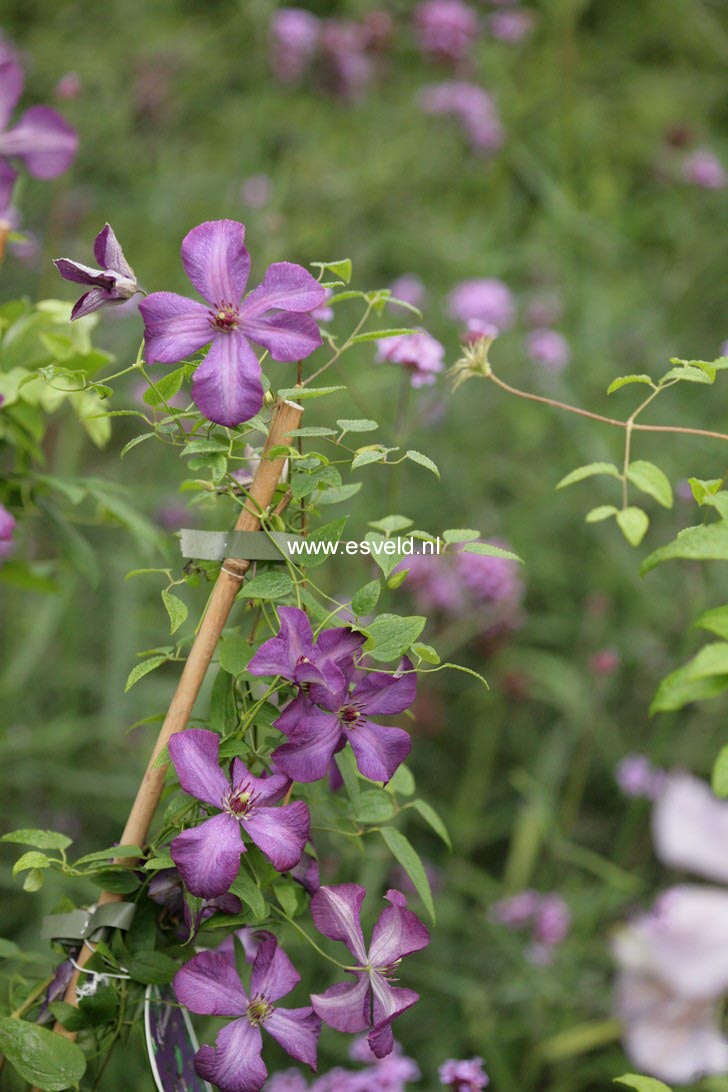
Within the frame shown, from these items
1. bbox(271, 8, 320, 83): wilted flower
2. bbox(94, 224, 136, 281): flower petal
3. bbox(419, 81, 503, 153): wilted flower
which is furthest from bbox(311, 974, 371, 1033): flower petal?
bbox(419, 81, 503, 153): wilted flower

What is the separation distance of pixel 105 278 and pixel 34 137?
1.25ft

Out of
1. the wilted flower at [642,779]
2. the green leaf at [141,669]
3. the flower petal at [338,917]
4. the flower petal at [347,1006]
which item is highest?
the green leaf at [141,669]

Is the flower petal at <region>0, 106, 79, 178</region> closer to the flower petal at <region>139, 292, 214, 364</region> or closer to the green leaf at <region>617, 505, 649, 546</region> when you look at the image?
the flower petal at <region>139, 292, 214, 364</region>

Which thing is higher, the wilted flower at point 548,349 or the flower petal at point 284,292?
the flower petal at point 284,292

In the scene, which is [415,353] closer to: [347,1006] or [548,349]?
[347,1006]

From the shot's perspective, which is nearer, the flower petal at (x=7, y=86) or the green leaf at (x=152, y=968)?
the green leaf at (x=152, y=968)

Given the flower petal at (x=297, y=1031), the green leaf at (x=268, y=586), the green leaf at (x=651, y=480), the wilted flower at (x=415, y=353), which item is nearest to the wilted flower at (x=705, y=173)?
the wilted flower at (x=415, y=353)

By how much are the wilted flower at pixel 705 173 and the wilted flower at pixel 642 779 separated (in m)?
0.97

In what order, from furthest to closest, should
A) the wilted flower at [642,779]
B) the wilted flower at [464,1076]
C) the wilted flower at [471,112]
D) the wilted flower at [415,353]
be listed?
the wilted flower at [471,112]
the wilted flower at [642,779]
the wilted flower at [415,353]
the wilted flower at [464,1076]

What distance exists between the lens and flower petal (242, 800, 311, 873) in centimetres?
44

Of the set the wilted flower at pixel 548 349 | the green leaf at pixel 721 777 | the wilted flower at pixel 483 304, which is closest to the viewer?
the green leaf at pixel 721 777

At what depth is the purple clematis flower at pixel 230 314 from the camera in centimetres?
46

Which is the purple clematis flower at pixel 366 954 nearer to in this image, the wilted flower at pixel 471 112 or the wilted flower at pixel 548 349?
the wilted flower at pixel 548 349

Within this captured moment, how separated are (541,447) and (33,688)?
94cm
